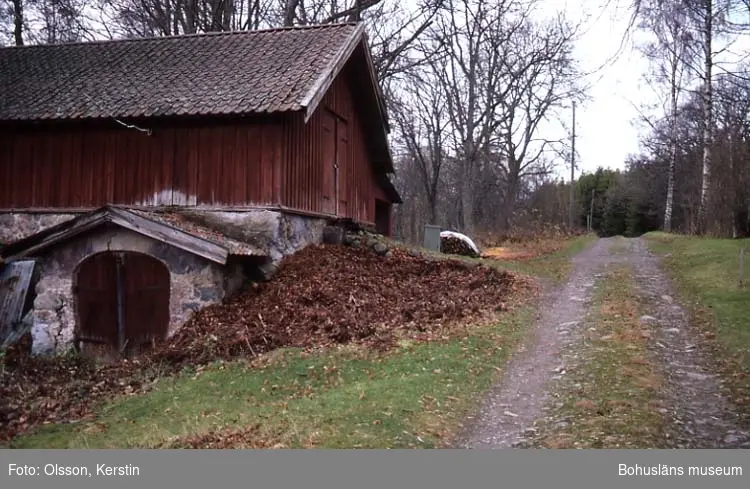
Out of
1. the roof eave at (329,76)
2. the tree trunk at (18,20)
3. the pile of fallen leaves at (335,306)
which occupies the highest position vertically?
the tree trunk at (18,20)

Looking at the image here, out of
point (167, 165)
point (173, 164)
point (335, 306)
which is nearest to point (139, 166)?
point (167, 165)

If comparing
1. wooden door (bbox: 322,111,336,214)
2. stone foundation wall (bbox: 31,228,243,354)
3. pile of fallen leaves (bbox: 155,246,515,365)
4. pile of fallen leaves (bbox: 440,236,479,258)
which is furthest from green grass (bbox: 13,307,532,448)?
pile of fallen leaves (bbox: 440,236,479,258)

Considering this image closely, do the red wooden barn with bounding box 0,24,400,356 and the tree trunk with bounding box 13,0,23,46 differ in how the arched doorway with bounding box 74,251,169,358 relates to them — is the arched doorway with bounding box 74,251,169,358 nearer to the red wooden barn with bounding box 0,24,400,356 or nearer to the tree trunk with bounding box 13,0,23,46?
the red wooden barn with bounding box 0,24,400,356

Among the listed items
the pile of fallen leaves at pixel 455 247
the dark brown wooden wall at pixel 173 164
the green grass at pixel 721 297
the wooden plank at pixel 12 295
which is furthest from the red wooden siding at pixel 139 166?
the pile of fallen leaves at pixel 455 247

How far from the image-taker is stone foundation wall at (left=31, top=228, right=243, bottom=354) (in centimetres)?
1257

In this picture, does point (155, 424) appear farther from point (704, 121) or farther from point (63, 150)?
point (704, 121)

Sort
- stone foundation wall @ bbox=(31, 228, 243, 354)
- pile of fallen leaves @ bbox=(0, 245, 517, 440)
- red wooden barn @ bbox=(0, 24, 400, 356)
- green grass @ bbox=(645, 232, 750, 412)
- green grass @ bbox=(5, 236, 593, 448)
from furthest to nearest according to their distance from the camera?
red wooden barn @ bbox=(0, 24, 400, 356) → stone foundation wall @ bbox=(31, 228, 243, 354) → pile of fallen leaves @ bbox=(0, 245, 517, 440) → green grass @ bbox=(645, 232, 750, 412) → green grass @ bbox=(5, 236, 593, 448)

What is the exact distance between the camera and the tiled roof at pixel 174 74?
45.3 ft

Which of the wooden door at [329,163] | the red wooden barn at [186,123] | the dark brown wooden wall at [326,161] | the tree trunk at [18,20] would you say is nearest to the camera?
the red wooden barn at [186,123]

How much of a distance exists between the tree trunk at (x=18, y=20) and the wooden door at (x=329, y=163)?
42.3ft

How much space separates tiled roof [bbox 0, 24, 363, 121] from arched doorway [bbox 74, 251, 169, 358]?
3.26 meters

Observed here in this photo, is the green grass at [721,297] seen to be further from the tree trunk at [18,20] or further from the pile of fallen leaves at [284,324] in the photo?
the tree trunk at [18,20]

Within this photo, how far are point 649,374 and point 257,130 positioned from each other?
9.27 metres

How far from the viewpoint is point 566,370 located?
900 centimetres
